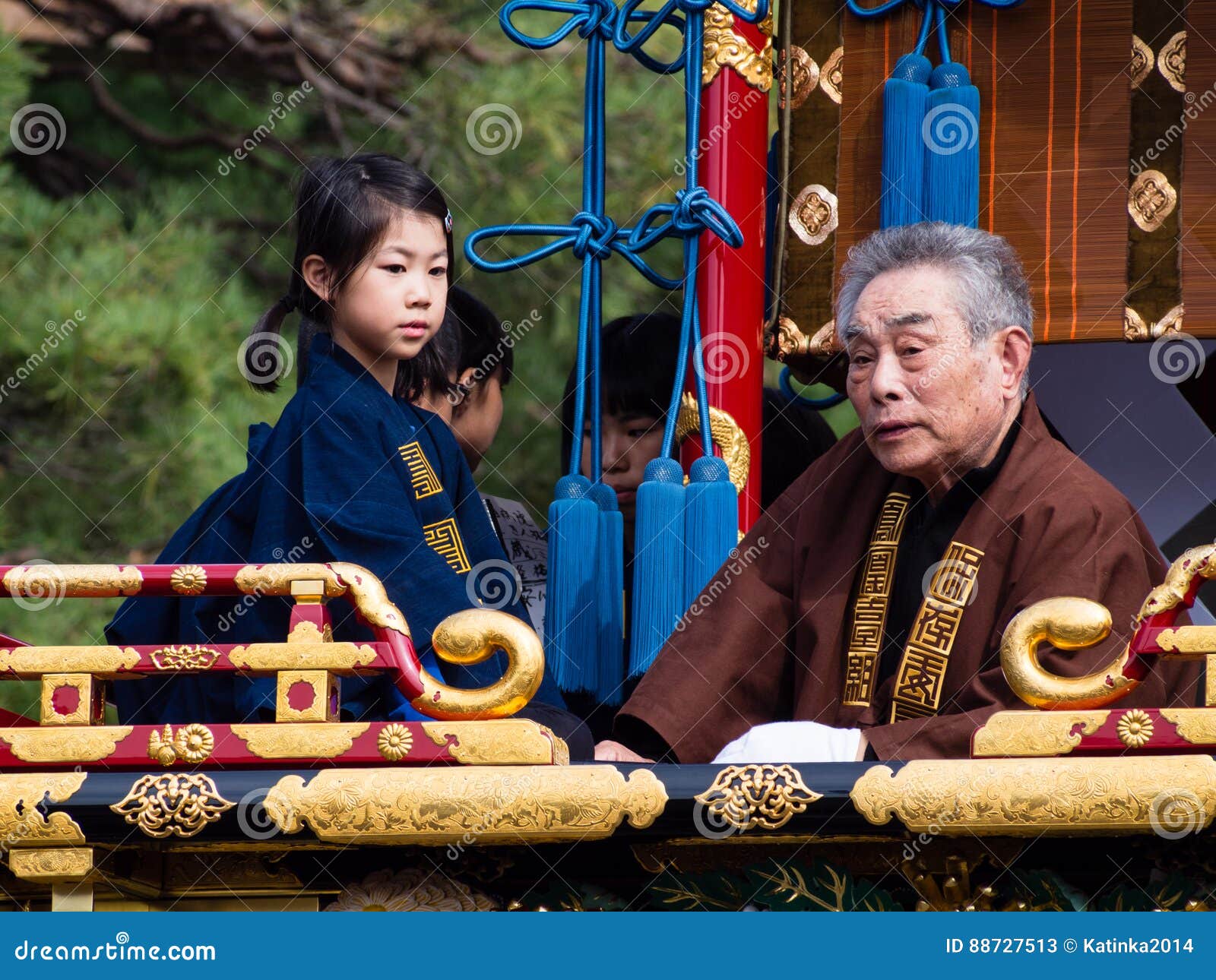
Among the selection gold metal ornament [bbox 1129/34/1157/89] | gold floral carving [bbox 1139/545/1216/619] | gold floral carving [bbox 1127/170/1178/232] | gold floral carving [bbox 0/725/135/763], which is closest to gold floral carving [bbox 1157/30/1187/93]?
gold metal ornament [bbox 1129/34/1157/89]

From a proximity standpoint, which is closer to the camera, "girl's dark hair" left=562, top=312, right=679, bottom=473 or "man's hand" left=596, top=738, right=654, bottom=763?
"man's hand" left=596, top=738, right=654, bottom=763

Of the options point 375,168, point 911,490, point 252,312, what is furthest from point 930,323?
point 252,312

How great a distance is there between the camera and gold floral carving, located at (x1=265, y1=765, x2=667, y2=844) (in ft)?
6.34

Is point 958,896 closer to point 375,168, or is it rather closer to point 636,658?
point 636,658

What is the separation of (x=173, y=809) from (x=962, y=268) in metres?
1.21

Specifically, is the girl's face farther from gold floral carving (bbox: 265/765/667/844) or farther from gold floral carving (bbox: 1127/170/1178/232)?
gold floral carving (bbox: 1127/170/1178/232)

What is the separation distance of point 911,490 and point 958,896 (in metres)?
0.70

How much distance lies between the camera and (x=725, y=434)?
291 cm

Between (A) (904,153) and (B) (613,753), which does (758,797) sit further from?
(A) (904,153)

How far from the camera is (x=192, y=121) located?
6.13 meters

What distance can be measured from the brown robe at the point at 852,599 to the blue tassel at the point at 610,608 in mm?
216

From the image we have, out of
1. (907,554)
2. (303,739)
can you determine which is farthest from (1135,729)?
(303,739)

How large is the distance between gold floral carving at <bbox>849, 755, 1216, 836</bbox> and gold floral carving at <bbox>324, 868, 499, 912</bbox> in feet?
1.46

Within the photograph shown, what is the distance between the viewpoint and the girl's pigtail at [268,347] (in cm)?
291
